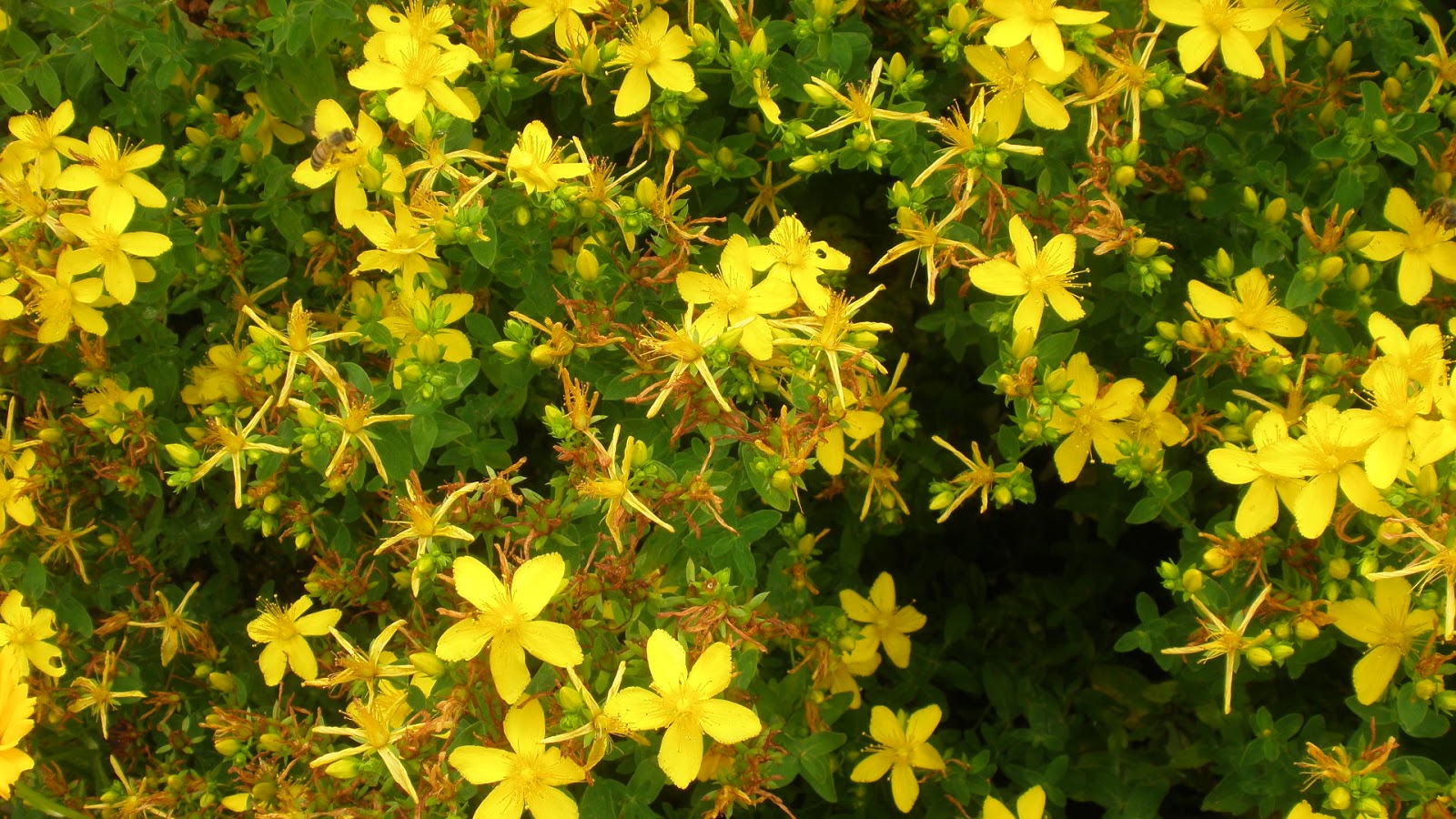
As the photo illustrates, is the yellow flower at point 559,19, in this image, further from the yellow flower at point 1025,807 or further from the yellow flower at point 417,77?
the yellow flower at point 1025,807

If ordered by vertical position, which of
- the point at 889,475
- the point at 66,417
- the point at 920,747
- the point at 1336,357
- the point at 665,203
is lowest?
the point at 920,747

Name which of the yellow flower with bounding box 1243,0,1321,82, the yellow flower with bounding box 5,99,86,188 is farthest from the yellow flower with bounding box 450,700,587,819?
the yellow flower with bounding box 1243,0,1321,82

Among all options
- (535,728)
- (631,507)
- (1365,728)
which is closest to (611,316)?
(631,507)

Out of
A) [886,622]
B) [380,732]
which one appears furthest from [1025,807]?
[380,732]

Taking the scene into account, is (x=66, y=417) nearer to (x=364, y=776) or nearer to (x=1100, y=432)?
(x=364, y=776)

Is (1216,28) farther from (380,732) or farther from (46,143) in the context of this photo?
(46,143)
